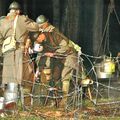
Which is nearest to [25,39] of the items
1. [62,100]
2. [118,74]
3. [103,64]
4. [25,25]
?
[25,25]

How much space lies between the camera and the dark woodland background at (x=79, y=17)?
1558 centimetres

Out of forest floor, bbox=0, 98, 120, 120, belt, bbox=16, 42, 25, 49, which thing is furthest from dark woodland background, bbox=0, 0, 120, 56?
forest floor, bbox=0, 98, 120, 120

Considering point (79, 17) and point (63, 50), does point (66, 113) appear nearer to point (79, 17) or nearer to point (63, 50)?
point (63, 50)

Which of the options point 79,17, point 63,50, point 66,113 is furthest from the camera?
point 79,17

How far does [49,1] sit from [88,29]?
1.29 m

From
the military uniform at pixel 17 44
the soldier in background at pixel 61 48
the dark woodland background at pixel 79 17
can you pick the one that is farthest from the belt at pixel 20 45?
the dark woodland background at pixel 79 17

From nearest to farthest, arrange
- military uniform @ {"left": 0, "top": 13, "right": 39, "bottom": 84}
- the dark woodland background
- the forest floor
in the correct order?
the forest floor
military uniform @ {"left": 0, "top": 13, "right": 39, "bottom": 84}
the dark woodland background

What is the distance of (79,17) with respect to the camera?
53.9ft

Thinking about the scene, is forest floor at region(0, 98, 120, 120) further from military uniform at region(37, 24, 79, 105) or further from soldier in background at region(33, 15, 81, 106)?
military uniform at region(37, 24, 79, 105)

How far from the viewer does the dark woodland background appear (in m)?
15.6

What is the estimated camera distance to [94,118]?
11.4 metres

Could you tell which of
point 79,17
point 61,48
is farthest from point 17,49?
point 79,17

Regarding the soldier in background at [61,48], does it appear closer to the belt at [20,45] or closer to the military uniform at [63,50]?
the military uniform at [63,50]

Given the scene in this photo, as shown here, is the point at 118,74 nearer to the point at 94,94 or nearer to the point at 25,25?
the point at 94,94
